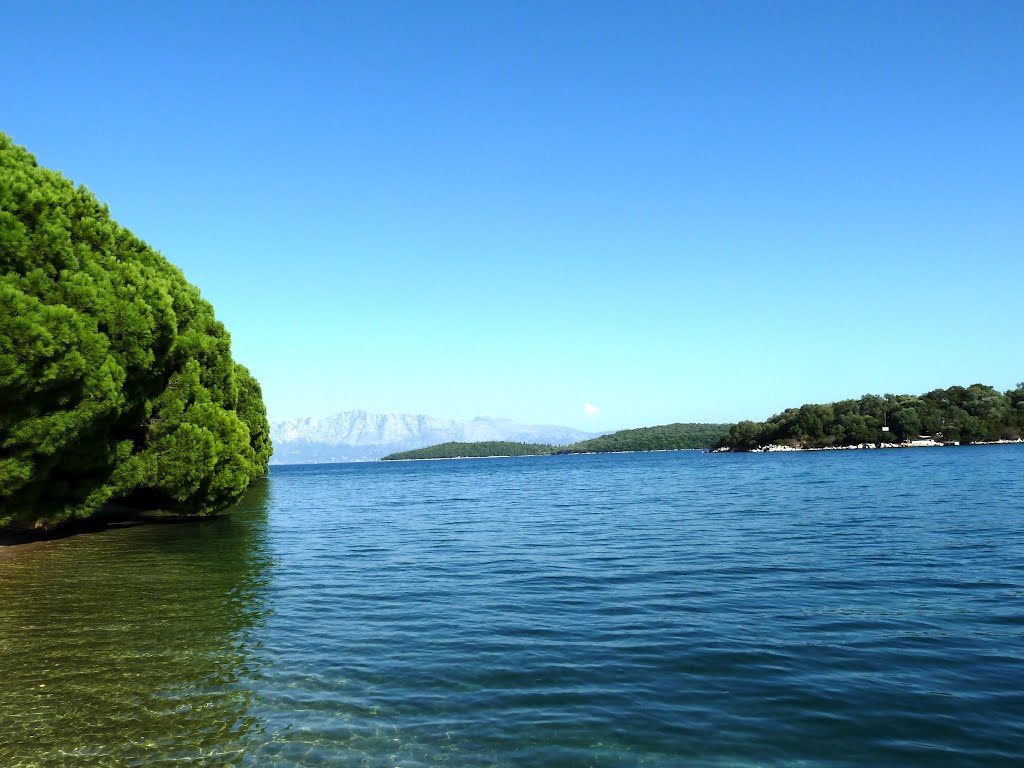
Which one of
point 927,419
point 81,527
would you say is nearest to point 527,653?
point 81,527

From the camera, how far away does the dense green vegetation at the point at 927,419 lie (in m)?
173

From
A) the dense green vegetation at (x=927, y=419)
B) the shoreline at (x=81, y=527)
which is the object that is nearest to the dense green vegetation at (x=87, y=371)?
the shoreline at (x=81, y=527)

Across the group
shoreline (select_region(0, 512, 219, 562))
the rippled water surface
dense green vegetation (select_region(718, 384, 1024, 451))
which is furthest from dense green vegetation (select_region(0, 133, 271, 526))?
dense green vegetation (select_region(718, 384, 1024, 451))

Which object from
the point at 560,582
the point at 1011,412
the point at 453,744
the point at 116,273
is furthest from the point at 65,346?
the point at 1011,412

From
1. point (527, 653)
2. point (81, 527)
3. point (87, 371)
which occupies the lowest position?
point (527, 653)

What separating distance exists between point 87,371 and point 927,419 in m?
199

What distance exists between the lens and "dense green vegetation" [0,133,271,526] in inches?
907

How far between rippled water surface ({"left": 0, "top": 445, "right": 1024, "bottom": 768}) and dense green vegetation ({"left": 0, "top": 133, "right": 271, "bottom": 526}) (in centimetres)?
355

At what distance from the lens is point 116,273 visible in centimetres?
2798

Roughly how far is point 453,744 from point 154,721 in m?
4.45

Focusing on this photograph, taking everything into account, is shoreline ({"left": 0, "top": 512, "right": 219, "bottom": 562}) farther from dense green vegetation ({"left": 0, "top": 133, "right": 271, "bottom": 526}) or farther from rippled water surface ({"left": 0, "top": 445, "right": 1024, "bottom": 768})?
rippled water surface ({"left": 0, "top": 445, "right": 1024, "bottom": 768})

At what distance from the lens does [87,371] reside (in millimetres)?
24125

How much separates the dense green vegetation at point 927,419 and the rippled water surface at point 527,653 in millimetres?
173844

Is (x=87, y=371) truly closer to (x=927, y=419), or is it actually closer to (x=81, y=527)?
(x=81, y=527)
